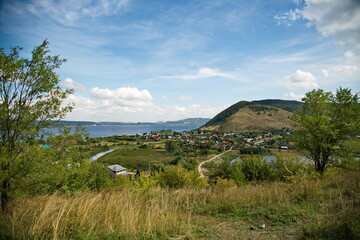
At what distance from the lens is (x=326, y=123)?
579 inches

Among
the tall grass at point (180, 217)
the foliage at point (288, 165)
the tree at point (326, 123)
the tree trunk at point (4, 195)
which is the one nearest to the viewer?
the tall grass at point (180, 217)

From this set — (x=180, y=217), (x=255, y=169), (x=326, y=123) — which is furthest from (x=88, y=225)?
(x=255, y=169)

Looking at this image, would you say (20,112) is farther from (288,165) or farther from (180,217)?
(288,165)

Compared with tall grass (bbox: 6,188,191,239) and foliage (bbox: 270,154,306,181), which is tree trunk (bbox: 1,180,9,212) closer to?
tall grass (bbox: 6,188,191,239)

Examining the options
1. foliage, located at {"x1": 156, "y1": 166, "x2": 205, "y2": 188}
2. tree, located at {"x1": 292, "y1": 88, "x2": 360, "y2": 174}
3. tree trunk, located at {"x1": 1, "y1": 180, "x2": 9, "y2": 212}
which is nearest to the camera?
tree trunk, located at {"x1": 1, "y1": 180, "x2": 9, "y2": 212}

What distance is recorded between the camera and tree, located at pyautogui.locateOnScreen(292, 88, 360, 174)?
1404cm

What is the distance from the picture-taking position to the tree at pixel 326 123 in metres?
14.0

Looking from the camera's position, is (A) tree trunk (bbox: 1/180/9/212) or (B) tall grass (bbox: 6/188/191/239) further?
(A) tree trunk (bbox: 1/180/9/212)

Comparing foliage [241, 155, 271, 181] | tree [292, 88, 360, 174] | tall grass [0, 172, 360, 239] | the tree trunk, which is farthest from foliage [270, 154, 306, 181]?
the tree trunk

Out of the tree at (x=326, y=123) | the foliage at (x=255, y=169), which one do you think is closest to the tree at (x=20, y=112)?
the tree at (x=326, y=123)

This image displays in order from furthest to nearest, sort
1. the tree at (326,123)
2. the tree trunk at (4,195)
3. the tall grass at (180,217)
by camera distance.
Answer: the tree at (326,123)
the tree trunk at (4,195)
the tall grass at (180,217)

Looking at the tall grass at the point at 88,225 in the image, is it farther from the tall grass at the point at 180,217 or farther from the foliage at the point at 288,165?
the foliage at the point at 288,165

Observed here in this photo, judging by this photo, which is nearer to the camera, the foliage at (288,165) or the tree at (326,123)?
the tree at (326,123)

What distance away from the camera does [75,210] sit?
476cm
